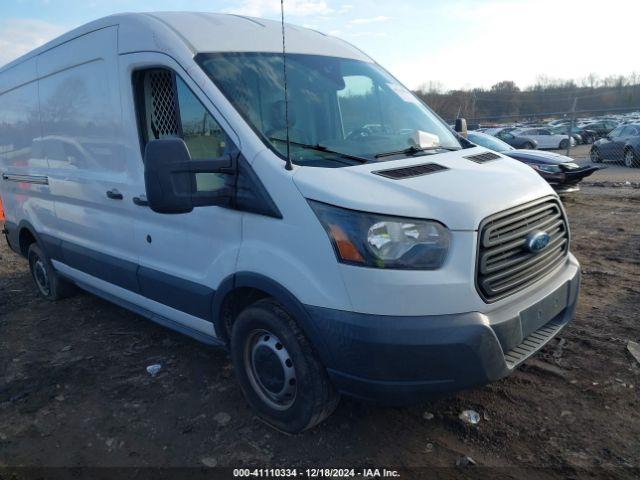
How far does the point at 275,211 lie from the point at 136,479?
165 centimetres

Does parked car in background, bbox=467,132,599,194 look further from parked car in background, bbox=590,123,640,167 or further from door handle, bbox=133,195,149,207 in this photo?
parked car in background, bbox=590,123,640,167

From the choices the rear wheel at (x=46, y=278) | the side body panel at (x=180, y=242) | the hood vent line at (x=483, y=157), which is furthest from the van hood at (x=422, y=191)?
the rear wheel at (x=46, y=278)

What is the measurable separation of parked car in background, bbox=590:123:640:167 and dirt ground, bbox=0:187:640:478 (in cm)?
1472

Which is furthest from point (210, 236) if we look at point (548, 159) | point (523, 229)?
point (548, 159)

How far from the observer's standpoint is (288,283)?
2582mm

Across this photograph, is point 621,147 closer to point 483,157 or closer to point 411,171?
point 483,157

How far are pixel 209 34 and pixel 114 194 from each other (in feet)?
4.64

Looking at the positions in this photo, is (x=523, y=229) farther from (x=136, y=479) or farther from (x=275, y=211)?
(x=136, y=479)

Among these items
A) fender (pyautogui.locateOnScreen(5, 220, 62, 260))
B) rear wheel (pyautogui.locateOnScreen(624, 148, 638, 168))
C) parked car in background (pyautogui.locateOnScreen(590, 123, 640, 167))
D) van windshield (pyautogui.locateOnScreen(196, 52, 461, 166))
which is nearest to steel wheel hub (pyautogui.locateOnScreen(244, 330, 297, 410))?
van windshield (pyautogui.locateOnScreen(196, 52, 461, 166))

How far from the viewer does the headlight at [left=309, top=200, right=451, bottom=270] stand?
2.36 meters

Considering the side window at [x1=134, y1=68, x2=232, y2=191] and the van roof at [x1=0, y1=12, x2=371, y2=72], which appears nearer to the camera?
the side window at [x1=134, y1=68, x2=232, y2=191]

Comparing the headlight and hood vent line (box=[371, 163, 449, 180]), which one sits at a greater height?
hood vent line (box=[371, 163, 449, 180])

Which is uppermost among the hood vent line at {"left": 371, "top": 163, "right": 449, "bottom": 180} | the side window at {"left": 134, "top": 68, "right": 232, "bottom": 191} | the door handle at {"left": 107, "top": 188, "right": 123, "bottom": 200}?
the side window at {"left": 134, "top": 68, "right": 232, "bottom": 191}

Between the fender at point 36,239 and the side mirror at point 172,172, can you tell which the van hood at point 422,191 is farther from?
the fender at point 36,239
